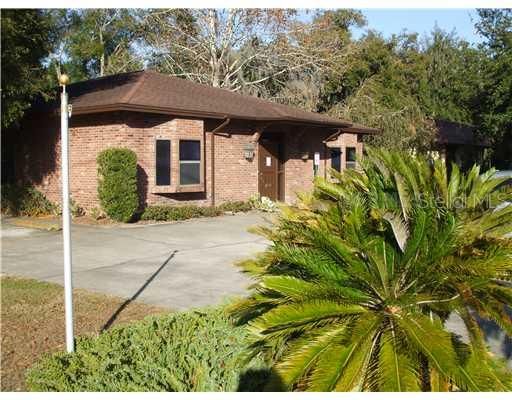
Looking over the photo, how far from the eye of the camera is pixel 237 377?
170 inches

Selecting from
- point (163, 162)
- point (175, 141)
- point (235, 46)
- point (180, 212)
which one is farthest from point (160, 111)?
point (235, 46)

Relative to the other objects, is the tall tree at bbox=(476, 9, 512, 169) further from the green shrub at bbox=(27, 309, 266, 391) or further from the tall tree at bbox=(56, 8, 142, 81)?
the green shrub at bbox=(27, 309, 266, 391)

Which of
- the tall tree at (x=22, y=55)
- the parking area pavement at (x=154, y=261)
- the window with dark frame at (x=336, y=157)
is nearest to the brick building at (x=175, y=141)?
the tall tree at (x=22, y=55)

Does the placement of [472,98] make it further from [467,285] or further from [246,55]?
[467,285]

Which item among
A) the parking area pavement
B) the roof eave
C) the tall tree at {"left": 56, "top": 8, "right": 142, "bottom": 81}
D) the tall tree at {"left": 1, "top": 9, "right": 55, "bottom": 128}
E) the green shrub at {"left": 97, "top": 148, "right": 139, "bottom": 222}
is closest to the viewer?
the parking area pavement

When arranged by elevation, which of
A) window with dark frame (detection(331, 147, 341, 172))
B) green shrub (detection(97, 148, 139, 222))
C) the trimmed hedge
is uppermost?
window with dark frame (detection(331, 147, 341, 172))

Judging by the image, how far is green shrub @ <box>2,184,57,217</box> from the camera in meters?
17.0

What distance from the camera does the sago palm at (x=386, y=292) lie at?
361cm

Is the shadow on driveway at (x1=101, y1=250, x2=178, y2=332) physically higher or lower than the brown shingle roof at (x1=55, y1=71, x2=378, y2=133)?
lower

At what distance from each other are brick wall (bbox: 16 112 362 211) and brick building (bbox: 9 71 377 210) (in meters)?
0.03

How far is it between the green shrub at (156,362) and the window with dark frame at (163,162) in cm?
1073

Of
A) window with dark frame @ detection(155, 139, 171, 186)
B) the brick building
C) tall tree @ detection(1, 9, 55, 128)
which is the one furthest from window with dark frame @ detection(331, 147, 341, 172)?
tall tree @ detection(1, 9, 55, 128)

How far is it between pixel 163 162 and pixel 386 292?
41.5ft

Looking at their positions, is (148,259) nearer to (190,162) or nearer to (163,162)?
(163,162)
